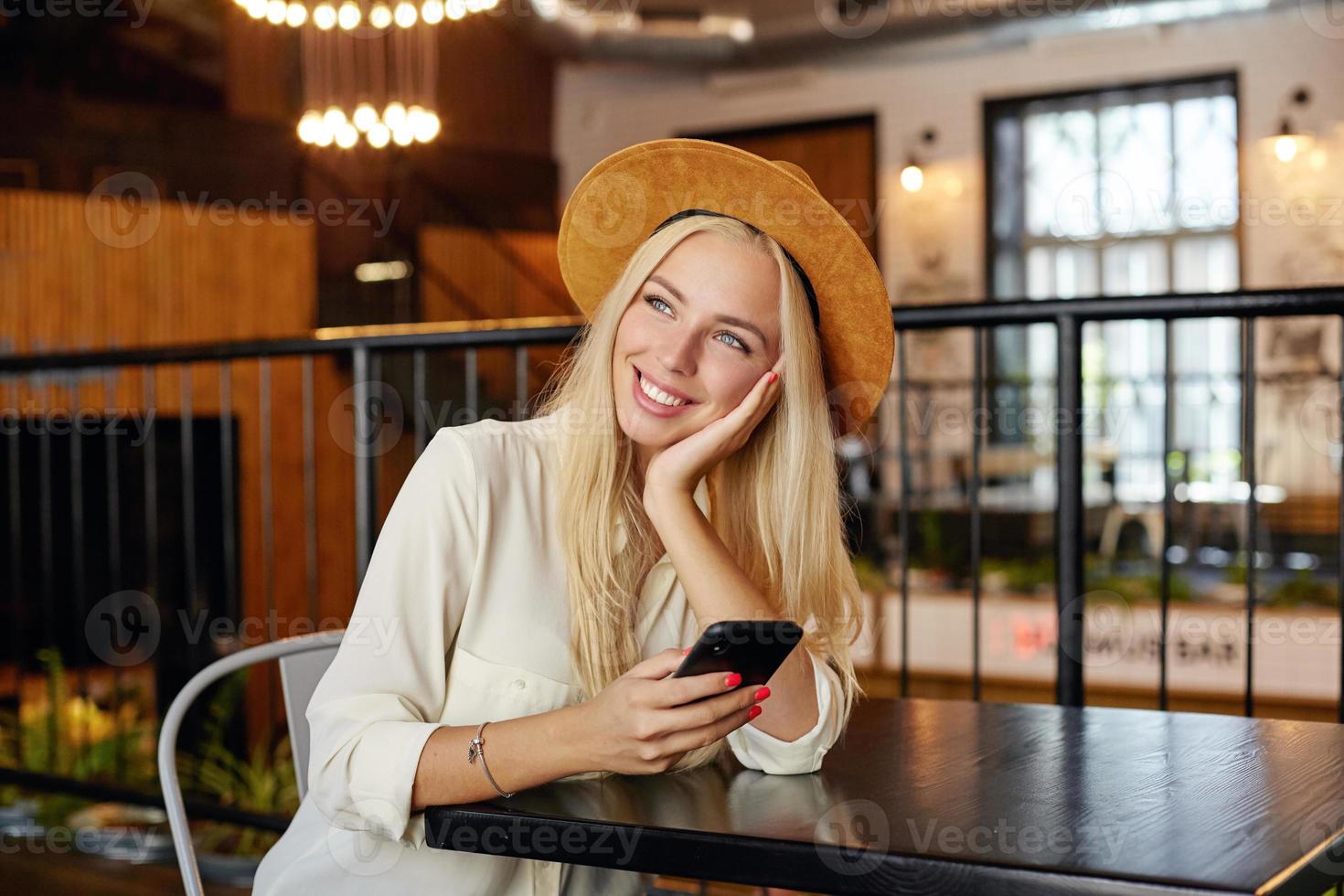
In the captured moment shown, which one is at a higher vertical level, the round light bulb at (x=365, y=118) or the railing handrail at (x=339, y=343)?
the round light bulb at (x=365, y=118)

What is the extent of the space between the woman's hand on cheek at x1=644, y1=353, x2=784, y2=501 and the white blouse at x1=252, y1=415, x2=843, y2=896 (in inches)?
4.6

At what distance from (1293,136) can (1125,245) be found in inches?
54.3

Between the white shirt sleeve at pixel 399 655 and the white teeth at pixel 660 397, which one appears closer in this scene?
the white shirt sleeve at pixel 399 655

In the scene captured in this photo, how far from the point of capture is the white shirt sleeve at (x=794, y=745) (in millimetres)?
1300

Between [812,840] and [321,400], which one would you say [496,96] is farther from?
[812,840]

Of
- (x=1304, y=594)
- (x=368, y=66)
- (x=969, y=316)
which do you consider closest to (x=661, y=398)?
(x=969, y=316)

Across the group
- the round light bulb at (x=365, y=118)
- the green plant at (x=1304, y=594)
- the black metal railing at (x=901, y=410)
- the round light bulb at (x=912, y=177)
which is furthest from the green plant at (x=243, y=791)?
the round light bulb at (x=912, y=177)

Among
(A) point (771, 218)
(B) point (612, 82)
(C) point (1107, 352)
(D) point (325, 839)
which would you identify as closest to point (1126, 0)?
(C) point (1107, 352)

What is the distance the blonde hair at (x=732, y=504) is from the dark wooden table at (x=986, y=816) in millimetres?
152

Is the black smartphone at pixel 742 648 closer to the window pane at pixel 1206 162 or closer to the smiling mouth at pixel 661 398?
the smiling mouth at pixel 661 398

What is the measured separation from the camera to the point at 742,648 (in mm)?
1080

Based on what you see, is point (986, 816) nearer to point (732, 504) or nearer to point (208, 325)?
point (732, 504)

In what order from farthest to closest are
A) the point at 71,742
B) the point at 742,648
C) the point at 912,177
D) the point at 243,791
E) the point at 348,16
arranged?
the point at 912,177 < the point at 348,16 < the point at 71,742 < the point at 243,791 < the point at 742,648

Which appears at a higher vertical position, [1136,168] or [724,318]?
[1136,168]
